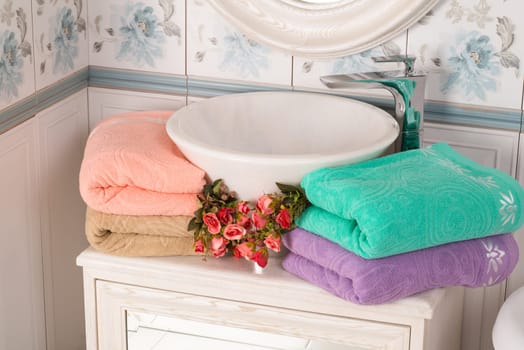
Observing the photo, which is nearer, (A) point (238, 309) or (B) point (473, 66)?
(A) point (238, 309)

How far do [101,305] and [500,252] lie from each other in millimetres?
829

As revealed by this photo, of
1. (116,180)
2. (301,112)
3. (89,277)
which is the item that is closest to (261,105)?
(301,112)

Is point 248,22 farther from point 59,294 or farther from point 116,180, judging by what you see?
point 59,294

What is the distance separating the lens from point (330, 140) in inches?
77.7

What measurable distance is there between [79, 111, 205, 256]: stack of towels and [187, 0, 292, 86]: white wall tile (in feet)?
1.24

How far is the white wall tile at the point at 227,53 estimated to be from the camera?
207 centimetres

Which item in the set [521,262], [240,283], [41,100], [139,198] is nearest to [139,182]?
[139,198]

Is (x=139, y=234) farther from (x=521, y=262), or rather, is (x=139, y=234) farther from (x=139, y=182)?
(x=521, y=262)

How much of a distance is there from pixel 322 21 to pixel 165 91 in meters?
0.45

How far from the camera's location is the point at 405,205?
156 centimetres

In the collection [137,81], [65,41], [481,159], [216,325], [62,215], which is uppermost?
[65,41]

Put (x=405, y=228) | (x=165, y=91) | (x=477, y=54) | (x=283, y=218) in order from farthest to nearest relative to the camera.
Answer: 1. (x=165, y=91)
2. (x=477, y=54)
3. (x=283, y=218)
4. (x=405, y=228)

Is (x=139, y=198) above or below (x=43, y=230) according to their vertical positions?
above

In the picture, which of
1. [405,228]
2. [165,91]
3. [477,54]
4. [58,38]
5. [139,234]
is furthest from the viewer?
[165,91]
